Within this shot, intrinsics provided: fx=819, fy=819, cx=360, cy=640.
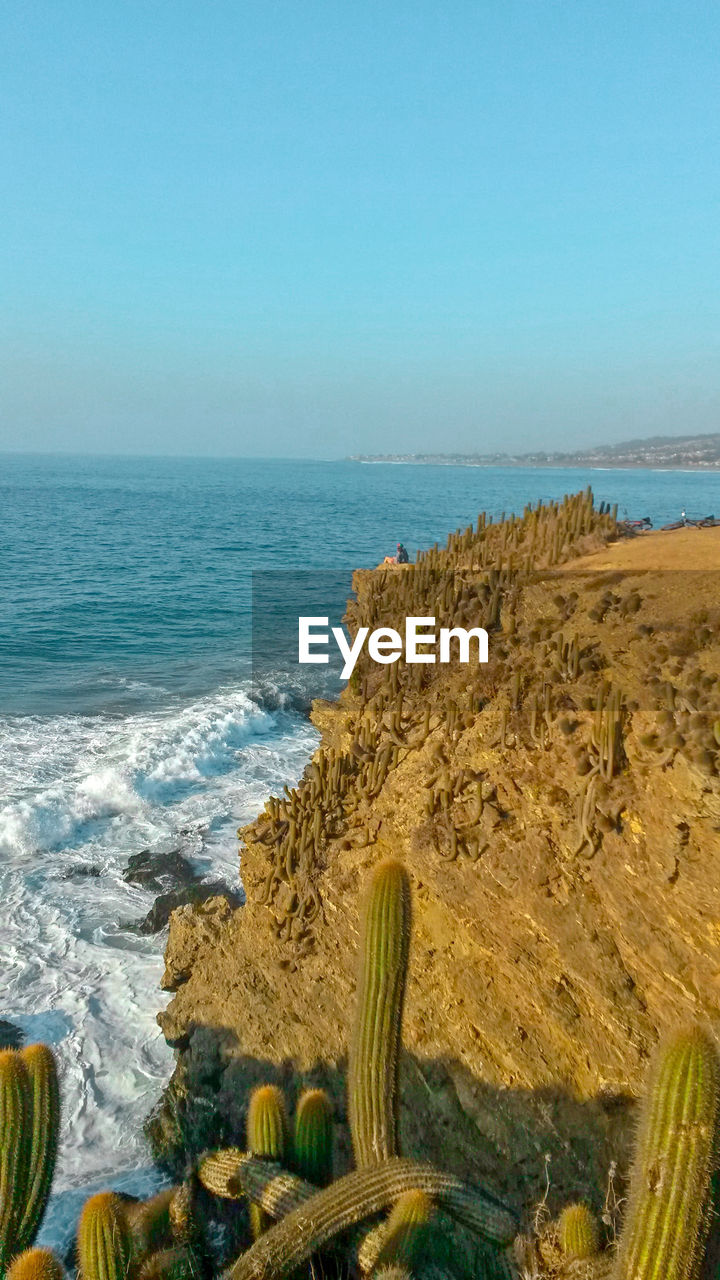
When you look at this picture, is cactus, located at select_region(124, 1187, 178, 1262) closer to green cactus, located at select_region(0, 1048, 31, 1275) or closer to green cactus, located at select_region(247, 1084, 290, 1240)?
green cactus, located at select_region(247, 1084, 290, 1240)

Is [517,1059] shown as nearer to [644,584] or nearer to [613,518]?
[644,584]

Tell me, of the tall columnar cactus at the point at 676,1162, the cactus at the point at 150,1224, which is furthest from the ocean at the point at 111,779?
the tall columnar cactus at the point at 676,1162

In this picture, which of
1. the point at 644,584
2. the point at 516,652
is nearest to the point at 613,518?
the point at 644,584

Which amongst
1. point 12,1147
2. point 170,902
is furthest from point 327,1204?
point 170,902

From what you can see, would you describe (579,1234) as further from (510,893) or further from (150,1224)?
(150,1224)

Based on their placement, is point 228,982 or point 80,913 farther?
point 80,913

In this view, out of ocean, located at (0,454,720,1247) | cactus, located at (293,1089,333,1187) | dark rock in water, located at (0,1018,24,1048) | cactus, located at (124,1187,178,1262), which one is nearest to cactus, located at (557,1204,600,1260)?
cactus, located at (293,1089,333,1187)
